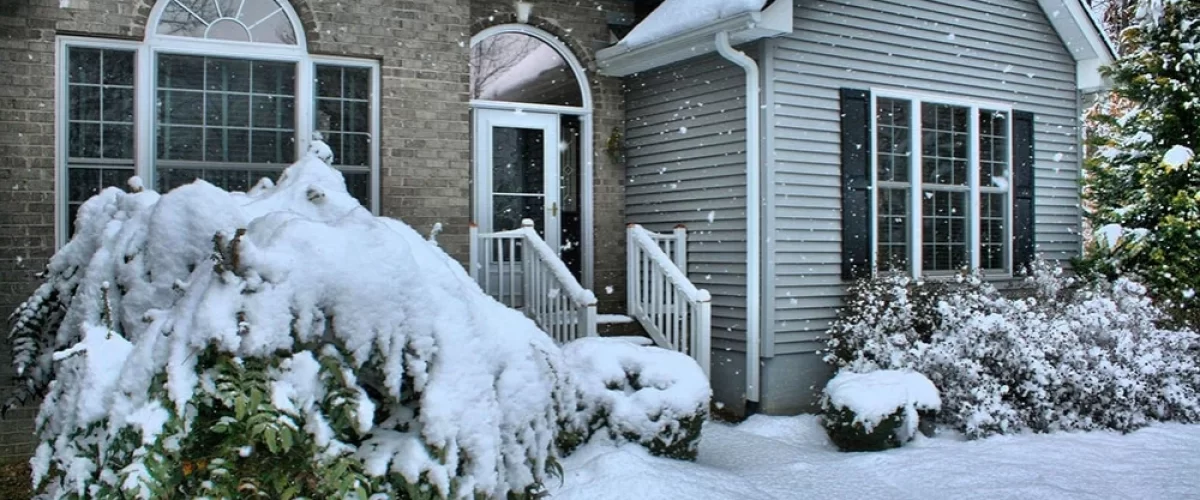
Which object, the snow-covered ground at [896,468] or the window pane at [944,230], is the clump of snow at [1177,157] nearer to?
the window pane at [944,230]

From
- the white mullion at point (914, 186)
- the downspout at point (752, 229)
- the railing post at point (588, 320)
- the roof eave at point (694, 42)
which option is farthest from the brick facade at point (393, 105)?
the white mullion at point (914, 186)

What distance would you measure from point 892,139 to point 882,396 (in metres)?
2.95

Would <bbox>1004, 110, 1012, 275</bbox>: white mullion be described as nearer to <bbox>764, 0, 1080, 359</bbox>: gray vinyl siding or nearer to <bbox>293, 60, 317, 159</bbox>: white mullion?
<bbox>764, 0, 1080, 359</bbox>: gray vinyl siding

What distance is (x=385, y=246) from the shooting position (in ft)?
10.2

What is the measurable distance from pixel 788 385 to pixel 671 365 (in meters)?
2.20

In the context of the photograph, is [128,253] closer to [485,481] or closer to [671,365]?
[485,481]

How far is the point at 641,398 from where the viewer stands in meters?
6.27

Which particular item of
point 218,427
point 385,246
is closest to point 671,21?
point 385,246

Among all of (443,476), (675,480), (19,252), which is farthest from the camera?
(19,252)

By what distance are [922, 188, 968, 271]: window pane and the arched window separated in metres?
5.23

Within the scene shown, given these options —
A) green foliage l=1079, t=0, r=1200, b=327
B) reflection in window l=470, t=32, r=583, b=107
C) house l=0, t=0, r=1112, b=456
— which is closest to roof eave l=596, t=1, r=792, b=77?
house l=0, t=0, r=1112, b=456

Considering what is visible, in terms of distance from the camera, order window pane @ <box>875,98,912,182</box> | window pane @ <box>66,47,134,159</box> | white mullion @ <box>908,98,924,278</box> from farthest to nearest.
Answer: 1. white mullion @ <box>908,98,924,278</box>
2. window pane @ <box>875,98,912,182</box>
3. window pane @ <box>66,47,134,159</box>

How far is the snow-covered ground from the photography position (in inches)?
227

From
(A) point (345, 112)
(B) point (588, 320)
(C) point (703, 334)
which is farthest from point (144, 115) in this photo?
(C) point (703, 334)
